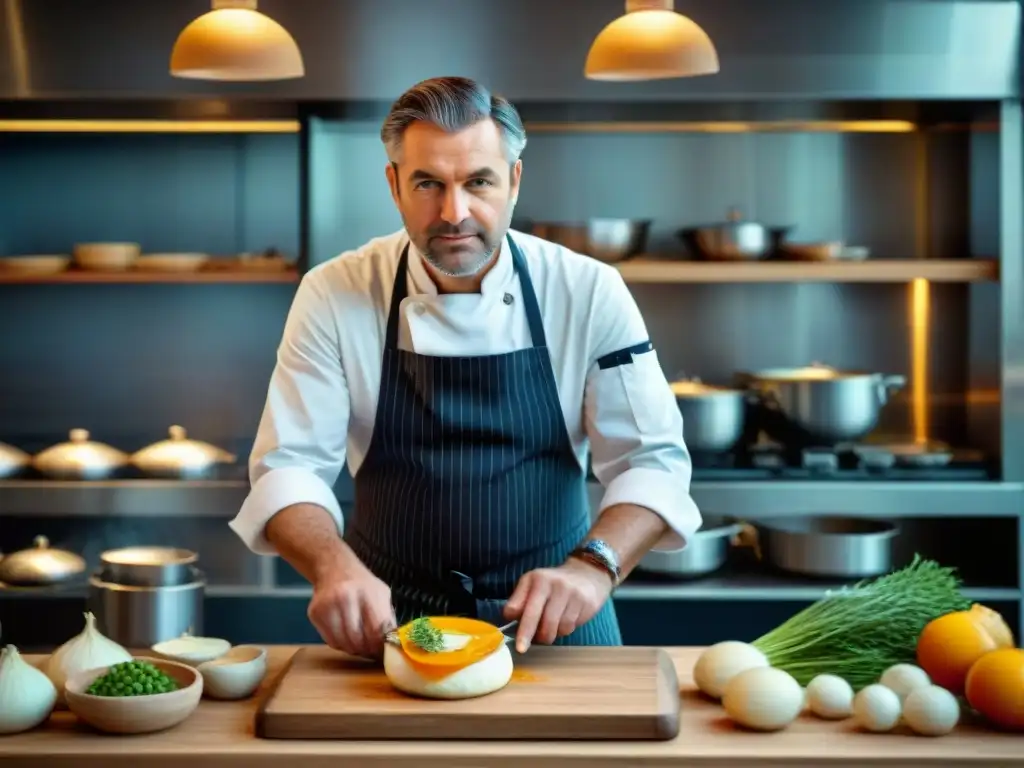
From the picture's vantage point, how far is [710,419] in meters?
3.84

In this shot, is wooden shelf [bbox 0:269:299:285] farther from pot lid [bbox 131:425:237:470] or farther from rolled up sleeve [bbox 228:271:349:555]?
rolled up sleeve [bbox 228:271:349:555]

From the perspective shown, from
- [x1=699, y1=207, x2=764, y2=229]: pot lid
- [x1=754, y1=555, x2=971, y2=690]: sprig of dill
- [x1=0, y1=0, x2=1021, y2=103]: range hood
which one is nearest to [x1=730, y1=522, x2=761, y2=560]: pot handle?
[x1=699, y1=207, x2=764, y2=229]: pot lid

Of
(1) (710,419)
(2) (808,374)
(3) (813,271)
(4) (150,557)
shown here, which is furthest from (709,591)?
(4) (150,557)

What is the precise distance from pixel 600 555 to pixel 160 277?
7.03 ft

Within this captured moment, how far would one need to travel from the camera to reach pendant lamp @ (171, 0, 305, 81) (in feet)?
9.78

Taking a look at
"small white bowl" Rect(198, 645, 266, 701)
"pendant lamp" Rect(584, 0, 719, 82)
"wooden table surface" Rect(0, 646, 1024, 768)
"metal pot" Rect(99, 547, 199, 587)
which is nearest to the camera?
"wooden table surface" Rect(0, 646, 1024, 768)

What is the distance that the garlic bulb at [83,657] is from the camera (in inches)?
76.0

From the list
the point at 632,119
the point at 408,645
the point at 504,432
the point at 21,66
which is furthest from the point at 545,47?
the point at 408,645

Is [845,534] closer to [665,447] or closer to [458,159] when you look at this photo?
[665,447]

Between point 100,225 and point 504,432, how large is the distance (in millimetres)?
2378

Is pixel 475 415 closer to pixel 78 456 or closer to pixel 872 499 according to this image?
pixel 872 499

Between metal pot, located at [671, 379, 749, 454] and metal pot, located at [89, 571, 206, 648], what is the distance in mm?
1337

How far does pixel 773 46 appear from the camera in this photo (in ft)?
12.5

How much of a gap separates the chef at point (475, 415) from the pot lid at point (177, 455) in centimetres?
146
